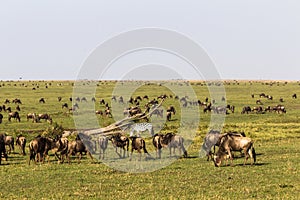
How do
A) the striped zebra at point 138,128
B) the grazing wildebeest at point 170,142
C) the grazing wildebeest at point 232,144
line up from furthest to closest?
1. the striped zebra at point 138,128
2. the grazing wildebeest at point 170,142
3. the grazing wildebeest at point 232,144

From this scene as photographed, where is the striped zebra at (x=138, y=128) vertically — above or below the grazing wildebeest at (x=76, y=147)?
above

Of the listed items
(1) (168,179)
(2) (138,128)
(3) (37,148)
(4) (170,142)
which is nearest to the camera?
(1) (168,179)

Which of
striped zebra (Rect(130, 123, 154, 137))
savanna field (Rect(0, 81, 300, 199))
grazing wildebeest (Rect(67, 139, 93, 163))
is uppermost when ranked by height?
striped zebra (Rect(130, 123, 154, 137))

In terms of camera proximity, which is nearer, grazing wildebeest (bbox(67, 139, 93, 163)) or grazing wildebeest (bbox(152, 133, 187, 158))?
grazing wildebeest (bbox(67, 139, 93, 163))

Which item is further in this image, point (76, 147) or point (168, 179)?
point (76, 147)

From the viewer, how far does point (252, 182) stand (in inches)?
764

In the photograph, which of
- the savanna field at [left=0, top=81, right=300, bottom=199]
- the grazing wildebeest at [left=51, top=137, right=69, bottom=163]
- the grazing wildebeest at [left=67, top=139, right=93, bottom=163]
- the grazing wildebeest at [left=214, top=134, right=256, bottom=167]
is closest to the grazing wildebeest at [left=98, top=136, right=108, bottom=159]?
the grazing wildebeest at [left=67, top=139, right=93, bottom=163]

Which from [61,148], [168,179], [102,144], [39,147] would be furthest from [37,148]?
[168,179]

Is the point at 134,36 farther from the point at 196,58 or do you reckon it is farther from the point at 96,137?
the point at 96,137

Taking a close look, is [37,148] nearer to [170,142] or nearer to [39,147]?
[39,147]

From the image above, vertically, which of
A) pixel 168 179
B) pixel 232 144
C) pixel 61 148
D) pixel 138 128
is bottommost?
pixel 168 179

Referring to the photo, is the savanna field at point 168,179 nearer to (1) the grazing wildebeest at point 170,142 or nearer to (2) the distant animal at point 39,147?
(2) the distant animal at point 39,147

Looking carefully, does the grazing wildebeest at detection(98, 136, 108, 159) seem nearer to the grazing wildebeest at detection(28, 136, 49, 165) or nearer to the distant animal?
the distant animal

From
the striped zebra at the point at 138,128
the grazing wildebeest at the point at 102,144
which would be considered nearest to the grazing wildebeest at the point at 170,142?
the grazing wildebeest at the point at 102,144
